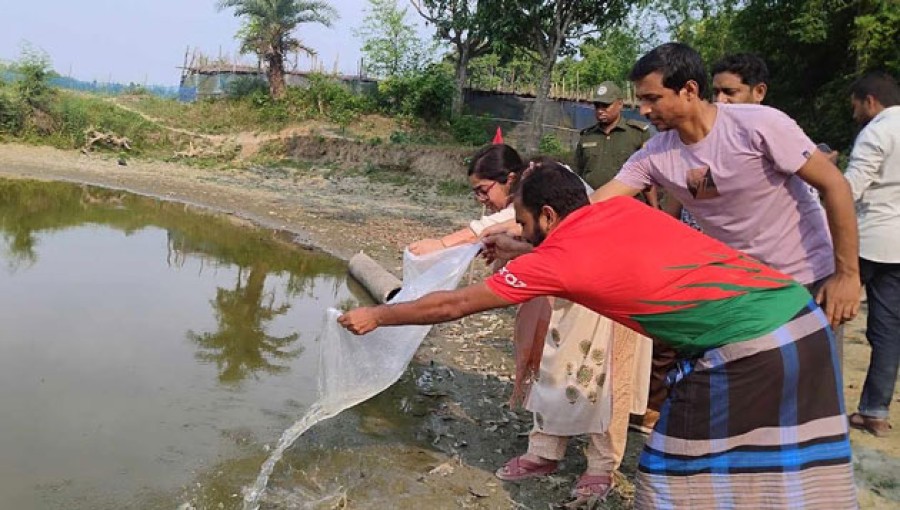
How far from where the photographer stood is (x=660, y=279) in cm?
206

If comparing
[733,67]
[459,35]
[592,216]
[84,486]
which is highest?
[459,35]

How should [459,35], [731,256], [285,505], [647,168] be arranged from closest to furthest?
[731,256] < [647,168] < [285,505] < [459,35]

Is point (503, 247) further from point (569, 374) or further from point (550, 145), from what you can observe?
point (550, 145)

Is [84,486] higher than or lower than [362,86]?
lower

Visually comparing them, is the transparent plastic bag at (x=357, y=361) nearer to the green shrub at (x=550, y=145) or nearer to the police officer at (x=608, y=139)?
the police officer at (x=608, y=139)

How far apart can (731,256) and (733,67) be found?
6.25 ft

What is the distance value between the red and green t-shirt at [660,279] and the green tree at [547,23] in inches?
693

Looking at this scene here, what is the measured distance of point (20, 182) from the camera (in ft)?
46.7

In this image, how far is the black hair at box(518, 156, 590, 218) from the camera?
7.98 feet

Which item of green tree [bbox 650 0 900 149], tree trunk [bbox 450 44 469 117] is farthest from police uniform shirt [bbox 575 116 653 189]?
tree trunk [bbox 450 44 469 117]

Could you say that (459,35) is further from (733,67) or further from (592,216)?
(592,216)

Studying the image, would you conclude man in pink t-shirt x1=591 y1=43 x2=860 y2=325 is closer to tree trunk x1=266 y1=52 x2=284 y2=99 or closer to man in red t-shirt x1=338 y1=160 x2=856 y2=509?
man in red t-shirt x1=338 y1=160 x2=856 y2=509

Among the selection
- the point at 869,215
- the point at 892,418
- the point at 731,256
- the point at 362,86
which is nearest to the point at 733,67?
the point at 869,215

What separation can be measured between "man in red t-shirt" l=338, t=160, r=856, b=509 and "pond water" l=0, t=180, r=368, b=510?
2287 millimetres
